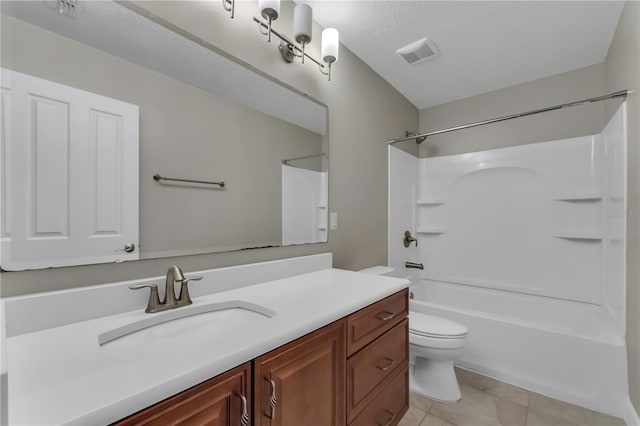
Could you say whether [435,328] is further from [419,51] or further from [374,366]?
[419,51]

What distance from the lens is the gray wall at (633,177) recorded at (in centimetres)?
141

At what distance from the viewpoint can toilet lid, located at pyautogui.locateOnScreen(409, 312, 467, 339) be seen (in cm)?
170

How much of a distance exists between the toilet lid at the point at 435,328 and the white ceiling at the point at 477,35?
1938 millimetres

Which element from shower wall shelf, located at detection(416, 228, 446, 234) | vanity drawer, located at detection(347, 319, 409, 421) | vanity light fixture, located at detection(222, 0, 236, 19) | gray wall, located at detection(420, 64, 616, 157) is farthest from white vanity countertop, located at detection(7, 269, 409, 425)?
gray wall, located at detection(420, 64, 616, 157)

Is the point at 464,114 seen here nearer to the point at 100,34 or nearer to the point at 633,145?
the point at 633,145

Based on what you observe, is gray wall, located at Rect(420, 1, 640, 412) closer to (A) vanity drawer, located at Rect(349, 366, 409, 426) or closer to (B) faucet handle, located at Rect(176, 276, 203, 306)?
(A) vanity drawer, located at Rect(349, 366, 409, 426)

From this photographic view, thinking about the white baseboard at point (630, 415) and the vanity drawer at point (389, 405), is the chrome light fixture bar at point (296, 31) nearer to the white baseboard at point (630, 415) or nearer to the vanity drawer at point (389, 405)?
the vanity drawer at point (389, 405)

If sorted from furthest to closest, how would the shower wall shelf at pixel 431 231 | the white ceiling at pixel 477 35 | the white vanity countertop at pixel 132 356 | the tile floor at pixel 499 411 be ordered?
the shower wall shelf at pixel 431 231
the white ceiling at pixel 477 35
the tile floor at pixel 499 411
the white vanity countertop at pixel 132 356

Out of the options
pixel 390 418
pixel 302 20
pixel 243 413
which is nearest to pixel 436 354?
pixel 390 418

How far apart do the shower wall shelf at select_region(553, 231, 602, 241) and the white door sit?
9.81ft

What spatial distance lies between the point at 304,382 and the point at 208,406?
0.32 m

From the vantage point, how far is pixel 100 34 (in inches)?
36.0

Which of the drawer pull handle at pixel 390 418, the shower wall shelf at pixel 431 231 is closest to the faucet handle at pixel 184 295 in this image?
the drawer pull handle at pixel 390 418

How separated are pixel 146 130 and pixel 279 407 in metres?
1.01
